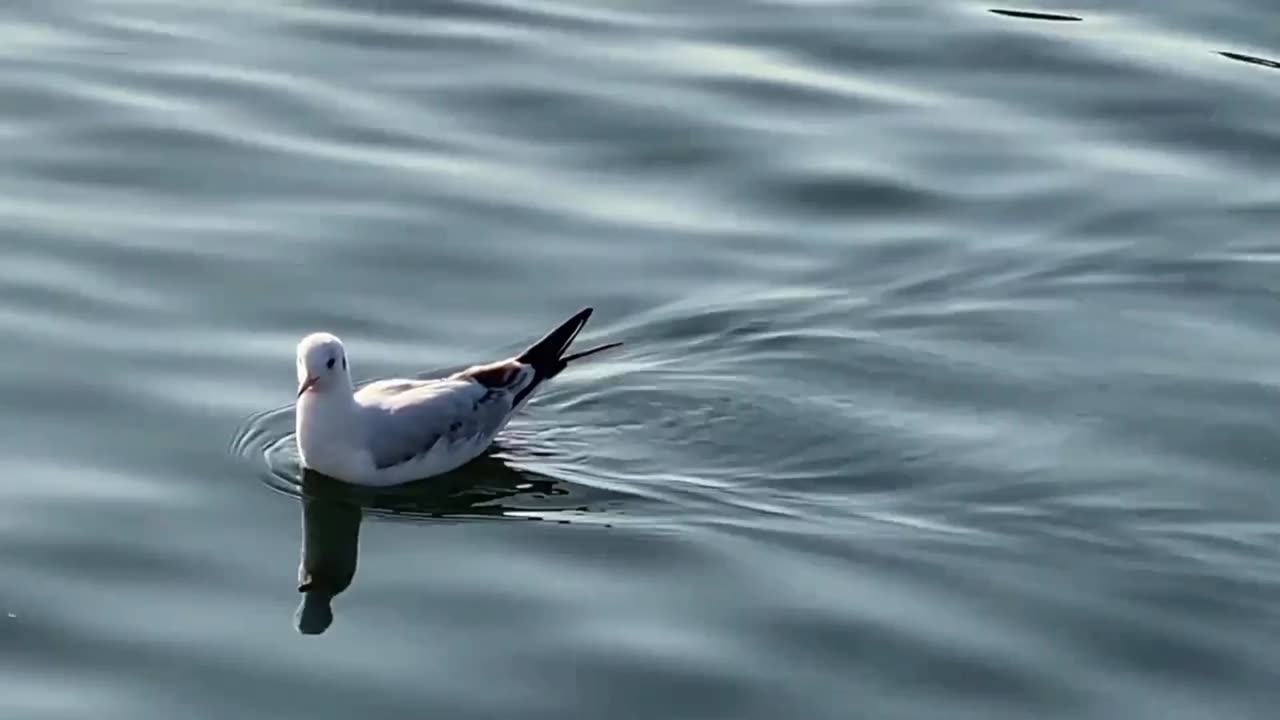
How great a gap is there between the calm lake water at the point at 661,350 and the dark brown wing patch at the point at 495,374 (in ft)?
1.27

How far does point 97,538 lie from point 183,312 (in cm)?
266

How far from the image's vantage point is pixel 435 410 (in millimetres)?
12039

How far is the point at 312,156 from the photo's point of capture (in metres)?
16.0

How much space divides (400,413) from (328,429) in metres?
0.39

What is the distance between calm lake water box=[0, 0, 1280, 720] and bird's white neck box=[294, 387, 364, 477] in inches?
7.6

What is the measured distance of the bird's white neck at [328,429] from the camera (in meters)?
11.8

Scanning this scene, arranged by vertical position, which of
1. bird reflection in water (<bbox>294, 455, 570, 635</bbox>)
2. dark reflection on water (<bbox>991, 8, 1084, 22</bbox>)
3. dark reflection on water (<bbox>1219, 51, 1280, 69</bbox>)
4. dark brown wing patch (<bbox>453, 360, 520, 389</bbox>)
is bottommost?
bird reflection in water (<bbox>294, 455, 570, 635</bbox>)

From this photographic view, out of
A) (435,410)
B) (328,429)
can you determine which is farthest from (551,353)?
(328,429)

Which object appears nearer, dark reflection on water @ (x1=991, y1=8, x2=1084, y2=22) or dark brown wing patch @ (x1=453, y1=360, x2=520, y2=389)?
dark brown wing patch @ (x1=453, y1=360, x2=520, y2=389)

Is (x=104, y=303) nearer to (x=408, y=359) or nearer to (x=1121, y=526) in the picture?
(x=408, y=359)

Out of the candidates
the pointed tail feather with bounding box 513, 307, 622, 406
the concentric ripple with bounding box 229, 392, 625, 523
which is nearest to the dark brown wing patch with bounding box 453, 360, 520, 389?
the pointed tail feather with bounding box 513, 307, 622, 406

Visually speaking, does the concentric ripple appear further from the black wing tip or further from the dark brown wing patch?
the black wing tip

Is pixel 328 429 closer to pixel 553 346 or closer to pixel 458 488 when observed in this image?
pixel 458 488

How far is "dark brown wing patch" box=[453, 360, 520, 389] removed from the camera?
1235 cm
